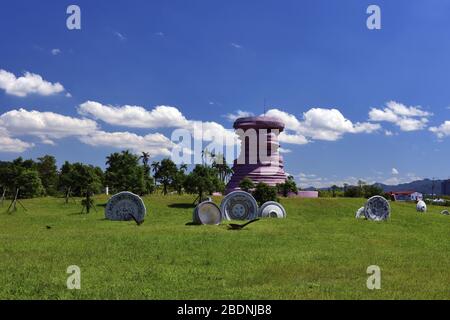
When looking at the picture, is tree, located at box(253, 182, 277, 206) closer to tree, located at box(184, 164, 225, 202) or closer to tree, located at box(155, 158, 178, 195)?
tree, located at box(184, 164, 225, 202)

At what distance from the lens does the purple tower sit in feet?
287

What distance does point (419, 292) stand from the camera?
1156 centimetres

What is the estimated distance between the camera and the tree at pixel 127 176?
220 feet

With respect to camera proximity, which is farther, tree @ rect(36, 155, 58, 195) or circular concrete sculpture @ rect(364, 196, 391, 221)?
tree @ rect(36, 155, 58, 195)

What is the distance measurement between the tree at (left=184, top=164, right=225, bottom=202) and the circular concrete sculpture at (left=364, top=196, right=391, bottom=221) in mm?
24494

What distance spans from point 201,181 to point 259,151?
3043 cm

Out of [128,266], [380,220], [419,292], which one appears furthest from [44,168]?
[419,292]

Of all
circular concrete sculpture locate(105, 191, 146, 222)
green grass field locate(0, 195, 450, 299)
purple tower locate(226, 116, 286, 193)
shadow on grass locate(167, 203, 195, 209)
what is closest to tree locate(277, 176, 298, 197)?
purple tower locate(226, 116, 286, 193)

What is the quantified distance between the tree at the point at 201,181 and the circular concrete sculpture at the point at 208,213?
2762 centimetres

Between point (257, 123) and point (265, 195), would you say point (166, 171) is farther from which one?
point (265, 195)

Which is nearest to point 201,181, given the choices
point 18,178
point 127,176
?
point 127,176

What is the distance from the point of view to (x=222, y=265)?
1552 centimetres

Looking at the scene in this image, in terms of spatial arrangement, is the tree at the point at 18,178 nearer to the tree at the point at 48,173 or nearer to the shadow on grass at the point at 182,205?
the shadow on grass at the point at 182,205

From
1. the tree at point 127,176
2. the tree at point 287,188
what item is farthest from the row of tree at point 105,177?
the tree at point 287,188
